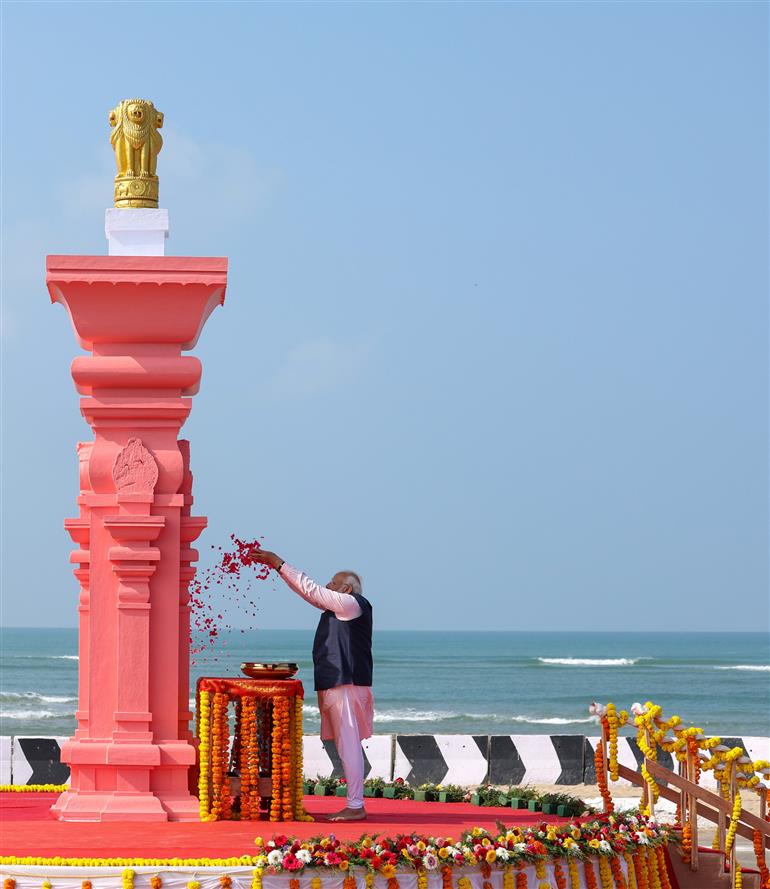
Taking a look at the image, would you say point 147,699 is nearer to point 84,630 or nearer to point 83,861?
point 84,630

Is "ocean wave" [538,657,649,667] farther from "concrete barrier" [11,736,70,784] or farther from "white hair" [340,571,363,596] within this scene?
"white hair" [340,571,363,596]

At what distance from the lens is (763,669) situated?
2349 inches

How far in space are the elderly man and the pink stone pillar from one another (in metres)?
0.80

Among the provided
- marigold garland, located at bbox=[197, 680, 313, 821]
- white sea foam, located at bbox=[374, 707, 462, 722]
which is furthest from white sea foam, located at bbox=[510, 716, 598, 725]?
marigold garland, located at bbox=[197, 680, 313, 821]

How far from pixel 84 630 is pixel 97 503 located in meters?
0.99

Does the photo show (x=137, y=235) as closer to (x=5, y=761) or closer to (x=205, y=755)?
(x=205, y=755)

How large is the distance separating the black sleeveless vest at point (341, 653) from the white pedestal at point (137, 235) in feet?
8.65

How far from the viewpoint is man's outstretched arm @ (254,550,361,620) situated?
10.4m

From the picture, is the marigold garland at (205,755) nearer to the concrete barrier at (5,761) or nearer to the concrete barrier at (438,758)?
the concrete barrier at (5,761)

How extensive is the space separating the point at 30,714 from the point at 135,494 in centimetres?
3286

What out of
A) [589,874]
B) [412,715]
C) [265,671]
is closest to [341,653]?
[265,671]

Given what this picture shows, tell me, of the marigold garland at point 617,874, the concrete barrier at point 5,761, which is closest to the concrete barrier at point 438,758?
the concrete barrier at point 5,761

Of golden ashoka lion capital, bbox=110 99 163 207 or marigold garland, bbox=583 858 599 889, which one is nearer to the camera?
marigold garland, bbox=583 858 599 889

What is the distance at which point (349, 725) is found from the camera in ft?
33.9
